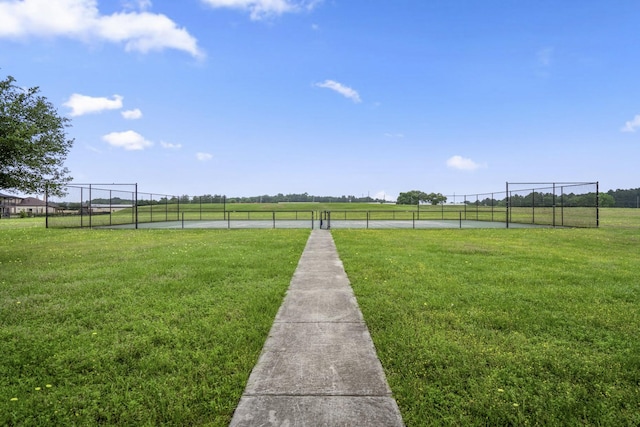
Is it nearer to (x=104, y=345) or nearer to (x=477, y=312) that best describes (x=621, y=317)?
(x=477, y=312)

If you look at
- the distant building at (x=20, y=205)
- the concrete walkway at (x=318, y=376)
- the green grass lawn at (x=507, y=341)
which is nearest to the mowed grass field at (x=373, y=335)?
the green grass lawn at (x=507, y=341)

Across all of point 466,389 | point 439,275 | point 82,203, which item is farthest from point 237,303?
point 82,203

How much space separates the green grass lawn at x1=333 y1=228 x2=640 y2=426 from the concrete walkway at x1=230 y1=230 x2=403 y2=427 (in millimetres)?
160

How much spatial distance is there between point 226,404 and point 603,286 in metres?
6.16

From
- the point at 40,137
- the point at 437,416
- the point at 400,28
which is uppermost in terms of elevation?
the point at 400,28

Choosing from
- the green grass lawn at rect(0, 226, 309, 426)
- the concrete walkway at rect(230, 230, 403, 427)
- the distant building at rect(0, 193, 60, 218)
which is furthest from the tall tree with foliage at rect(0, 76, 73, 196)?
Result: the distant building at rect(0, 193, 60, 218)

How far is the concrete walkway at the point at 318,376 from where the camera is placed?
2143 millimetres

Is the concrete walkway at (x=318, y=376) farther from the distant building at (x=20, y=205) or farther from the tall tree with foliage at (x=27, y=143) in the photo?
the distant building at (x=20, y=205)

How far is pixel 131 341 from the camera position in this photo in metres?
3.36

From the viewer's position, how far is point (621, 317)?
4055 millimetres

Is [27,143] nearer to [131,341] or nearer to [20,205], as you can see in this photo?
[131,341]

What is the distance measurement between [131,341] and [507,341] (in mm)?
3708

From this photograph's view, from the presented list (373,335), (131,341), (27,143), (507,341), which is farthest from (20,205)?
(507,341)

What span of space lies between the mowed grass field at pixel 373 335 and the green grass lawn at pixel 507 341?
0.01m
